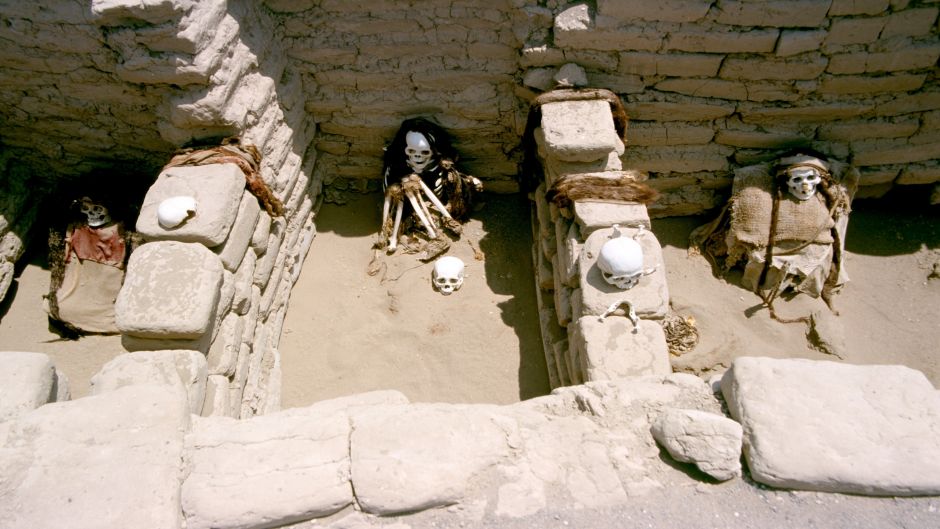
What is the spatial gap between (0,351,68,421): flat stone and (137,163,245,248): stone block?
867mm

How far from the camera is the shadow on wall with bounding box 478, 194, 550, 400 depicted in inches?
162

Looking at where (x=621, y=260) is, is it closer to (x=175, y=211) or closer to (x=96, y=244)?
(x=175, y=211)

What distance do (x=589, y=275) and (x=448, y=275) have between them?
1.31 meters

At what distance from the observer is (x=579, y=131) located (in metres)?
3.77

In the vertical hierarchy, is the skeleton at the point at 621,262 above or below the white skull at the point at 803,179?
below

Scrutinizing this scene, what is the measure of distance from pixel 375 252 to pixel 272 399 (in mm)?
1429

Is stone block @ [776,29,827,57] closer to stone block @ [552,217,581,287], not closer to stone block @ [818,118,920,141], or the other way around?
stone block @ [818,118,920,141]

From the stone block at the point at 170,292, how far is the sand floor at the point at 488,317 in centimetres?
122

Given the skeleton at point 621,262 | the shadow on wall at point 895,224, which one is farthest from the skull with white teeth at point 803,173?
the skeleton at point 621,262

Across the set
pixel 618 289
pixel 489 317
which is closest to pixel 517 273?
pixel 489 317

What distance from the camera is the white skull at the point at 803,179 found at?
4117 millimetres

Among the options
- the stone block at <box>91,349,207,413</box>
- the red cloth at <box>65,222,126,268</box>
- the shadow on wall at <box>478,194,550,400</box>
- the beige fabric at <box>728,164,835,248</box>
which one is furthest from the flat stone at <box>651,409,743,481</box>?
the red cloth at <box>65,222,126,268</box>

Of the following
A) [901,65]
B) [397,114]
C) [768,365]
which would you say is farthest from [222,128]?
[901,65]

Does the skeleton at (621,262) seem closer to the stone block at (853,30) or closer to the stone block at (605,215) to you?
the stone block at (605,215)
